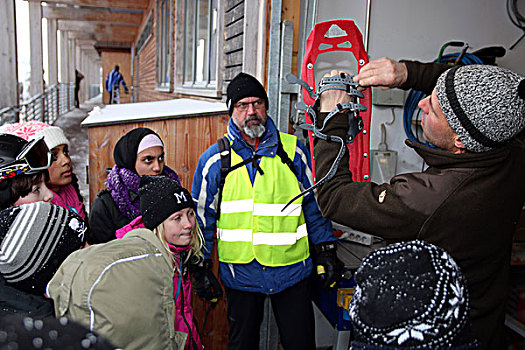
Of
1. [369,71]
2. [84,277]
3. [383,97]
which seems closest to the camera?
[84,277]

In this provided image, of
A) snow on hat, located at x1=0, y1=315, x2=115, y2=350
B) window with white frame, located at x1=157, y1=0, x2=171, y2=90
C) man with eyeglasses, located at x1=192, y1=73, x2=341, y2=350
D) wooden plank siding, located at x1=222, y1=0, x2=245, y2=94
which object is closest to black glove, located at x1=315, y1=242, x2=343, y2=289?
man with eyeglasses, located at x1=192, y1=73, x2=341, y2=350

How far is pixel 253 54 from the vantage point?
3.27m

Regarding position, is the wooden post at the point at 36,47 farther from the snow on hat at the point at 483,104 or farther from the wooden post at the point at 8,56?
the snow on hat at the point at 483,104

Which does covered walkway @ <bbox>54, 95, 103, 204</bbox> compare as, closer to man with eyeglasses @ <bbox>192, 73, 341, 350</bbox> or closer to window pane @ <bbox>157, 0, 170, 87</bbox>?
window pane @ <bbox>157, 0, 170, 87</bbox>

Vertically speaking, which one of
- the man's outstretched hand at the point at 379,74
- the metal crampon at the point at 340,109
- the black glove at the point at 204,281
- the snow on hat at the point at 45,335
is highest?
the man's outstretched hand at the point at 379,74

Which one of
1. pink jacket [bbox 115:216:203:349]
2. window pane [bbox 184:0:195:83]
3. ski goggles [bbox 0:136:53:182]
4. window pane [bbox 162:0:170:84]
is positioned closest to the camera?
ski goggles [bbox 0:136:53:182]

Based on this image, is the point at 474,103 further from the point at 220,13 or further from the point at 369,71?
the point at 220,13

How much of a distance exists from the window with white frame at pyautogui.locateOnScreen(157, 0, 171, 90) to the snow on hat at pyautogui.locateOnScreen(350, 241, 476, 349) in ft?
28.8

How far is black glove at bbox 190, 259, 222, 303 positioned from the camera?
243 centimetres

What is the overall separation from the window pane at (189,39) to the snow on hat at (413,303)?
662 centimetres

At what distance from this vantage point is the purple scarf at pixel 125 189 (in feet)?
7.57

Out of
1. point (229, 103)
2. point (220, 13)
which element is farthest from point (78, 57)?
point (229, 103)

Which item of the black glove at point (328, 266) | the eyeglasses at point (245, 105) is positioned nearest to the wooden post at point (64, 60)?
the eyeglasses at point (245, 105)

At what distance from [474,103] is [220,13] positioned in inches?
156
